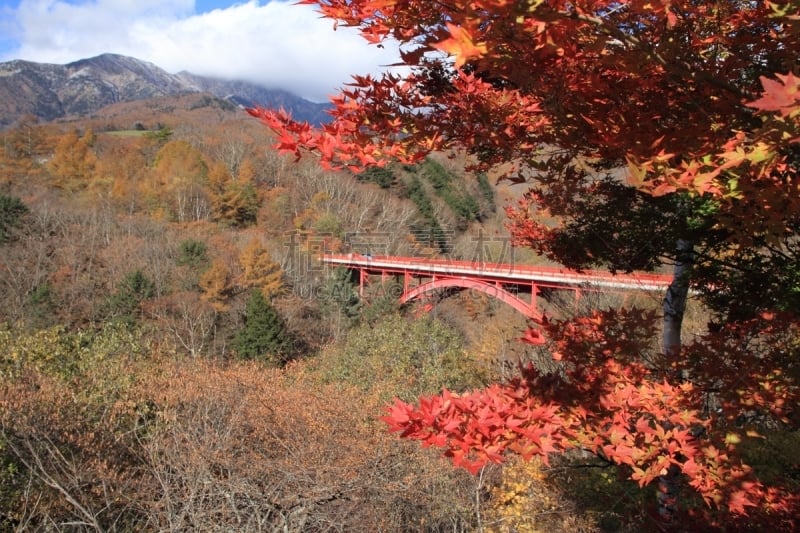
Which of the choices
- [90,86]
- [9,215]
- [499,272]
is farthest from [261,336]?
[90,86]

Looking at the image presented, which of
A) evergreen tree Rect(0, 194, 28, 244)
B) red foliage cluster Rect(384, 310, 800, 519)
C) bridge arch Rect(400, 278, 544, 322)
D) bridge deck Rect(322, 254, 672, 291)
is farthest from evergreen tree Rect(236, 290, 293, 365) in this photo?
red foliage cluster Rect(384, 310, 800, 519)

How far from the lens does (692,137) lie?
1657 mm

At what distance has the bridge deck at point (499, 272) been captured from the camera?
10.7 metres

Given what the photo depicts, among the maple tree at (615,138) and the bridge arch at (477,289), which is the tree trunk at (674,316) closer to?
the maple tree at (615,138)

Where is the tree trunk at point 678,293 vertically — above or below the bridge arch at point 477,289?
above

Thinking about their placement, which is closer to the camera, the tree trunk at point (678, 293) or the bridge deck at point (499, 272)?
the tree trunk at point (678, 293)

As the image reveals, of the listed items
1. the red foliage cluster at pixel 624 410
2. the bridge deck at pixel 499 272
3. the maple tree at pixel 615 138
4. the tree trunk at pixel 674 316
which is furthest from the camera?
the bridge deck at pixel 499 272

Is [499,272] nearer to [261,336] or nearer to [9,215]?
[261,336]

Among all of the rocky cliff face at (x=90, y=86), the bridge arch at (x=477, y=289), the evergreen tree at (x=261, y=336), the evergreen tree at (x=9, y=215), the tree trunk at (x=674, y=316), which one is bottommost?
the evergreen tree at (x=261, y=336)

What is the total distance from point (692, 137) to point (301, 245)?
30.1m

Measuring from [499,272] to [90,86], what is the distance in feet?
502

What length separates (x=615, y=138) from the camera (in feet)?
5.51

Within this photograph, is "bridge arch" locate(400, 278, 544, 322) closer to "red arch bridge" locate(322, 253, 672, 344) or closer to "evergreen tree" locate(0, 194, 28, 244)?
"red arch bridge" locate(322, 253, 672, 344)

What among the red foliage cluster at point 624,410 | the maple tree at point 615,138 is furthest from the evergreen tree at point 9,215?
the red foliage cluster at point 624,410
